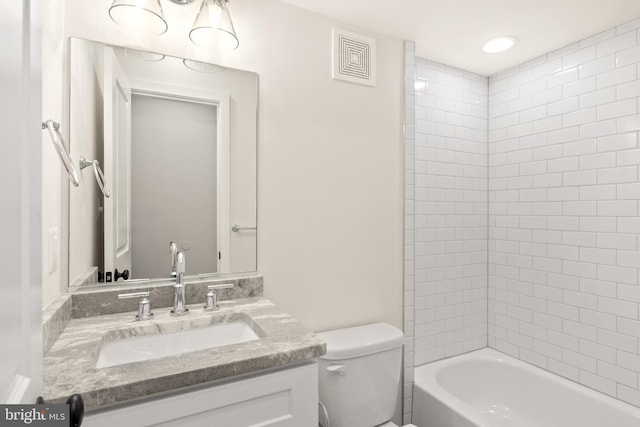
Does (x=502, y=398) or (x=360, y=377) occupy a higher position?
(x=360, y=377)

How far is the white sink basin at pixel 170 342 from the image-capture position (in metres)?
1.15

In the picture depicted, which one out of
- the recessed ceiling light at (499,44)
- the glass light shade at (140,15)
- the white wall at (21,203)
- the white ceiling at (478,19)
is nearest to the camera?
the white wall at (21,203)

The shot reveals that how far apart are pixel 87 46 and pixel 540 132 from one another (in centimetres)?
244

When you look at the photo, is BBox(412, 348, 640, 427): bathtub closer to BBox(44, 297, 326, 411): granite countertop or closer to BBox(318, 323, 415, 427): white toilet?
BBox(318, 323, 415, 427): white toilet

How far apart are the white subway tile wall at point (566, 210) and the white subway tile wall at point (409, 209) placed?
195mm

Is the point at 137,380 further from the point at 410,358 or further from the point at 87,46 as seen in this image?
the point at 410,358

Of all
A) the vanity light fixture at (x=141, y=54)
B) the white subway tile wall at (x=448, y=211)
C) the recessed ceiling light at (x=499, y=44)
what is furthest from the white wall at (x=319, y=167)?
the recessed ceiling light at (x=499, y=44)

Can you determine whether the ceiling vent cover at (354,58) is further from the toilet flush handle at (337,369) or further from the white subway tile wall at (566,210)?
the toilet flush handle at (337,369)

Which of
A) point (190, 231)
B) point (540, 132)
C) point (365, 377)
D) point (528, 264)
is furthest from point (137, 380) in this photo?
point (540, 132)

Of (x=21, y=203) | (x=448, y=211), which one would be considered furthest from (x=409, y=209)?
(x=21, y=203)

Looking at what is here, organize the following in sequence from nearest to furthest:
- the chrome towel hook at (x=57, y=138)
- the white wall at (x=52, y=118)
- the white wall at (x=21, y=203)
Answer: the white wall at (x=21, y=203) < the chrome towel hook at (x=57, y=138) < the white wall at (x=52, y=118)

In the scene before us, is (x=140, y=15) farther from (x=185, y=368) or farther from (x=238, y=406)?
(x=238, y=406)

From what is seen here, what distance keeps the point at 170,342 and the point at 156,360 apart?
1.05 ft

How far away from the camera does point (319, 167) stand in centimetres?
178
